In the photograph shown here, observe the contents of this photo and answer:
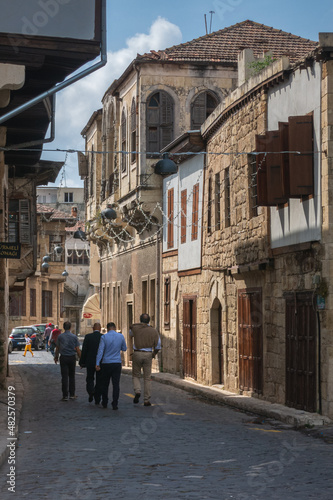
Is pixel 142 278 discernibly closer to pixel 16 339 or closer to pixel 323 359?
pixel 323 359

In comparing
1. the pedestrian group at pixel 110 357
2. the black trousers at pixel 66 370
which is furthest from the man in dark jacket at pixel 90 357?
the black trousers at pixel 66 370

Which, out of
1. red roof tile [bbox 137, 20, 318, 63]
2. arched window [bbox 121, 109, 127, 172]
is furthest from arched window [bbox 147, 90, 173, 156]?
arched window [bbox 121, 109, 127, 172]

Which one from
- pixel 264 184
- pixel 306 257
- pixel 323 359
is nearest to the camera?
pixel 323 359

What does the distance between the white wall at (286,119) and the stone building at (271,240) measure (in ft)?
0.06

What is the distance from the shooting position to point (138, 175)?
33000 millimetres

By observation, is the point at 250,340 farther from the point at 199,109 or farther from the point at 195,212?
the point at 199,109

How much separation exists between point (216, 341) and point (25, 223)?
10441 millimetres

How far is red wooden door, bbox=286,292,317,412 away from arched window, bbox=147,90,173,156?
15.7 metres

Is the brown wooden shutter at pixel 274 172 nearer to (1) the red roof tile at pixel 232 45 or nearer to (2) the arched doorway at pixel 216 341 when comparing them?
(2) the arched doorway at pixel 216 341

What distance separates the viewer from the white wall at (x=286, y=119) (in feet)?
54.9

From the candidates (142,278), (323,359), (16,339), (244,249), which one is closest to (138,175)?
(142,278)

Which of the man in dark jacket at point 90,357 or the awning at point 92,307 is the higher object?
the awning at point 92,307

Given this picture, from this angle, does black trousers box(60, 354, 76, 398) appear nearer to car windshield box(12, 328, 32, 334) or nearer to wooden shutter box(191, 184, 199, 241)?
wooden shutter box(191, 184, 199, 241)

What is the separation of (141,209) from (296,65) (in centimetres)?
1565
